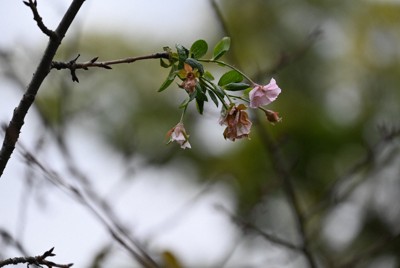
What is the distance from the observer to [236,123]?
826 millimetres

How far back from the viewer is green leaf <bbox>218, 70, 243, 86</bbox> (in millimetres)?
860

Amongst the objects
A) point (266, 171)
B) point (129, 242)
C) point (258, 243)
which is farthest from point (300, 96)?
point (129, 242)

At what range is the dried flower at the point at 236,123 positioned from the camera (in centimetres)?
82

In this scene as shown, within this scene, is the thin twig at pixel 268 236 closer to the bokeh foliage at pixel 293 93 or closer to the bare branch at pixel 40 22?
the bare branch at pixel 40 22

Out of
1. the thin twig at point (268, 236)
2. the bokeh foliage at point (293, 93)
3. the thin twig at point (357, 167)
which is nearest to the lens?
the thin twig at point (268, 236)

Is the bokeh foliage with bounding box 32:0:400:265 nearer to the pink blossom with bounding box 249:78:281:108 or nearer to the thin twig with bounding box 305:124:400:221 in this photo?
the thin twig with bounding box 305:124:400:221

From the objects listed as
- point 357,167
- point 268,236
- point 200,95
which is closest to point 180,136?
point 200,95

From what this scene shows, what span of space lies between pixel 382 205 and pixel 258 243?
0.59 meters

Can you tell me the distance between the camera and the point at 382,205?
3338 mm

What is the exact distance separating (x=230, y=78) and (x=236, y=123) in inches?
2.5

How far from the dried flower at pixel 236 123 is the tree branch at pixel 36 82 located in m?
0.21

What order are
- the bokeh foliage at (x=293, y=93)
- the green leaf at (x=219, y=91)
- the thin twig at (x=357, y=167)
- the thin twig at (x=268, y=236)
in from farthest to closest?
the bokeh foliage at (x=293, y=93) → the thin twig at (x=357, y=167) → the thin twig at (x=268, y=236) → the green leaf at (x=219, y=91)

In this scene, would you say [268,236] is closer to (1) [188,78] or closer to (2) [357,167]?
(2) [357,167]

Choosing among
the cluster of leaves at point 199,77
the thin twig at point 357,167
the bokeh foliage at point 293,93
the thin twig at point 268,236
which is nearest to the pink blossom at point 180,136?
the cluster of leaves at point 199,77
